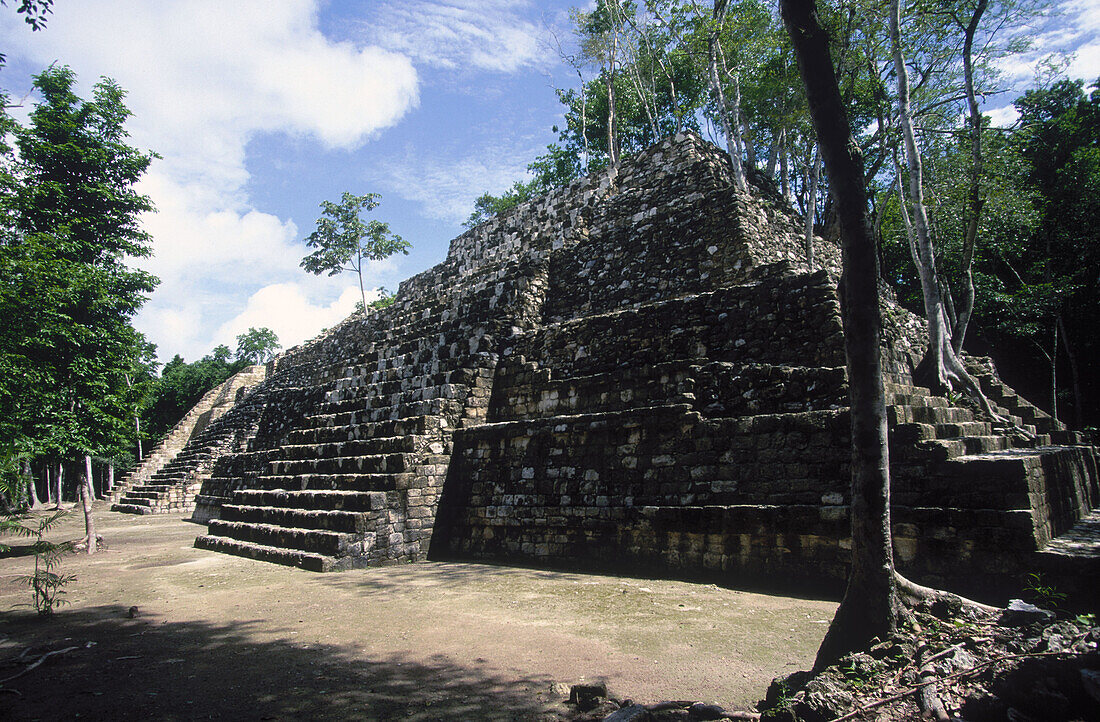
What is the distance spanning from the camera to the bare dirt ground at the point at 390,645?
304 cm

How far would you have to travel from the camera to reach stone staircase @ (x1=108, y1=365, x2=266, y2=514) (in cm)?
1916

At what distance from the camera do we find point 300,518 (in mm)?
8430

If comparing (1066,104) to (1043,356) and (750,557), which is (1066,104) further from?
(750,557)

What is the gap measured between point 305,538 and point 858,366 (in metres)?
Result: 7.62

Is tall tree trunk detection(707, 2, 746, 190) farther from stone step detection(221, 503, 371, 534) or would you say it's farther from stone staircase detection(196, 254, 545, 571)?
stone step detection(221, 503, 371, 534)

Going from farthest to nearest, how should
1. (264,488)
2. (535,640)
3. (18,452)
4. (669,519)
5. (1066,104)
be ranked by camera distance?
(1066,104), (264,488), (18,452), (669,519), (535,640)

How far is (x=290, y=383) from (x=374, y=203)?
Result: 14110 millimetres

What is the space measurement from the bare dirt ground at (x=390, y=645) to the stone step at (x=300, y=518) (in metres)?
0.91

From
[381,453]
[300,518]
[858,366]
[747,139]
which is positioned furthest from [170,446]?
[858,366]

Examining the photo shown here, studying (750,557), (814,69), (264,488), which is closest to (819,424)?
(750,557)

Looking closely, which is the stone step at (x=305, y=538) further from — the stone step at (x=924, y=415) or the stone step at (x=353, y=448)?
the stone step at (x=924, y=415)

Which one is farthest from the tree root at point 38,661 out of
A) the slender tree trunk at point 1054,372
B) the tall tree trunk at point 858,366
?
the slender tree trunk at point 1054,372

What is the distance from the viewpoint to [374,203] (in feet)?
105

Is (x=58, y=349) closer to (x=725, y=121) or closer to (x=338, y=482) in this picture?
(x=338, y=482)
